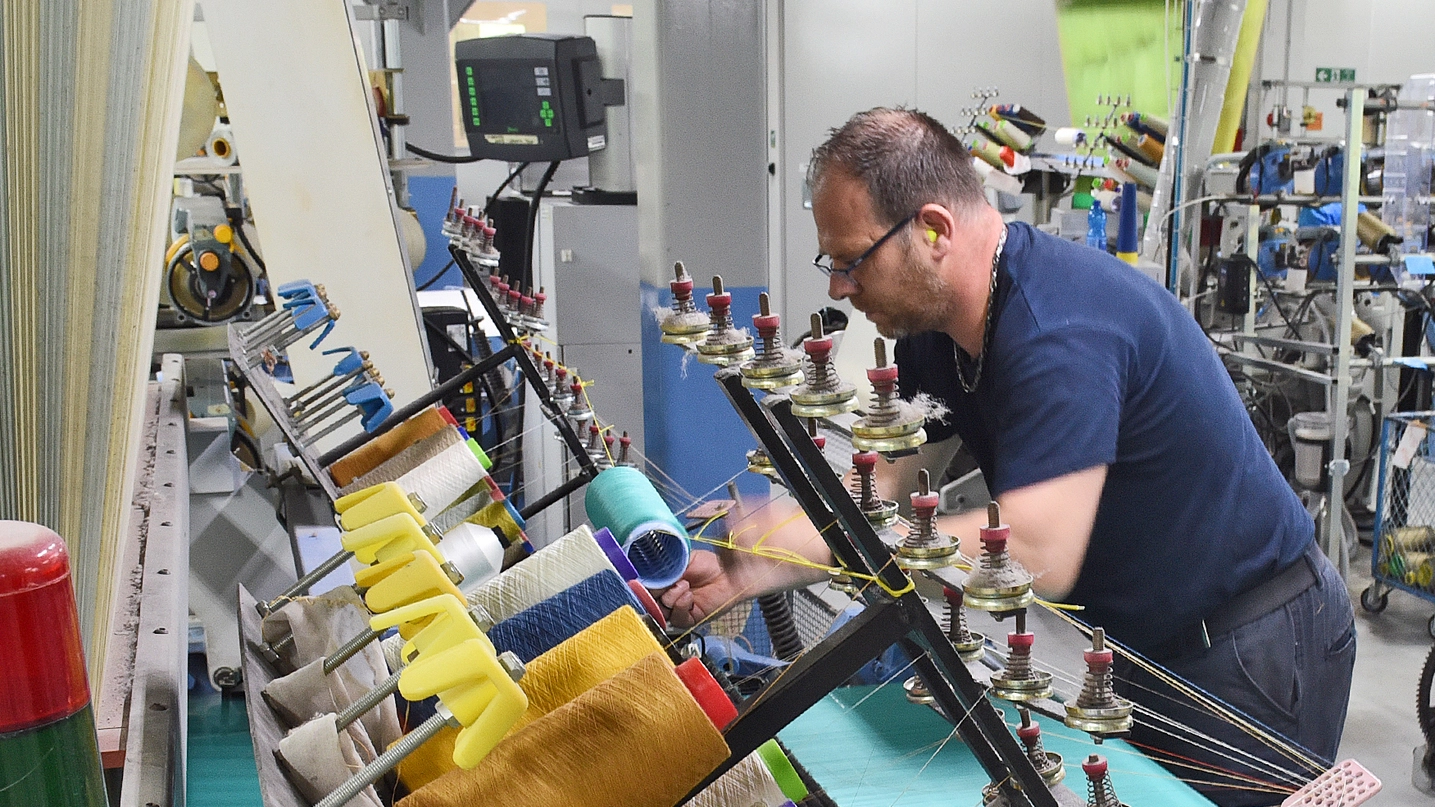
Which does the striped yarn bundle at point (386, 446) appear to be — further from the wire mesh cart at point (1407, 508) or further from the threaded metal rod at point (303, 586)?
the wire mesh cart at point (1407, 508)

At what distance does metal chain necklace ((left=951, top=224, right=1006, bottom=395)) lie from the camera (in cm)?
155

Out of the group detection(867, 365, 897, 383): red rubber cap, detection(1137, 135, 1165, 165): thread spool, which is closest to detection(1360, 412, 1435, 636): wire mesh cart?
detection(1137, 135, 1165, 165): thread spool

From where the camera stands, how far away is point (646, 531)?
112cm

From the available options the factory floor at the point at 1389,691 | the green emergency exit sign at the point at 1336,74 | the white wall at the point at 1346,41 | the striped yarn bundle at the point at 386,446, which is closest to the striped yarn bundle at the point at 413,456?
the striped yarn bundle at the point at 386,446

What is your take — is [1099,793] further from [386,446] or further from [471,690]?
[386,446]

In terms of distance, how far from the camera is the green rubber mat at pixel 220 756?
5.19 ft

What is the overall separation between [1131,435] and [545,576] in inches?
35.1

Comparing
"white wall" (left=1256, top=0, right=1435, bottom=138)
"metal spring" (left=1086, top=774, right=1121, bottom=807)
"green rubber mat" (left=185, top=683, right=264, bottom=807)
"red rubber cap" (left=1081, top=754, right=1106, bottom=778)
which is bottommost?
"green rubber mat" (left=185, top=683, right=264, bottom=807)

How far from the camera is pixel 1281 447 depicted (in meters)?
5.12

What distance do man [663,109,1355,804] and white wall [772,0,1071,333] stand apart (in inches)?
222

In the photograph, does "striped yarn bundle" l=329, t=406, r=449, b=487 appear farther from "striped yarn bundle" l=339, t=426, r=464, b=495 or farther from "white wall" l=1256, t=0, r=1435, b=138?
"white wall" l=1256, t=0, r=1435, b=138

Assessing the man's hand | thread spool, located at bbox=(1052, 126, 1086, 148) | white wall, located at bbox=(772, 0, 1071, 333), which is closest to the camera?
the man's hand

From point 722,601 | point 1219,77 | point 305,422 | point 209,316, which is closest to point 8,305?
point 722,601

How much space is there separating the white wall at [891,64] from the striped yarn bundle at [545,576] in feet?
20.8
